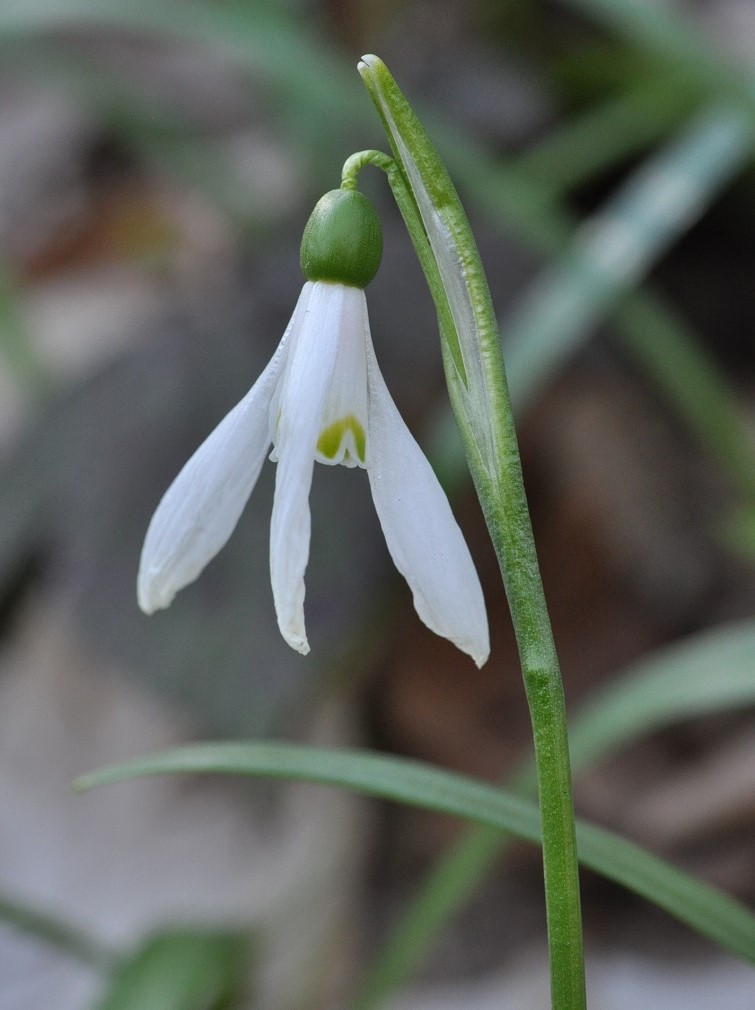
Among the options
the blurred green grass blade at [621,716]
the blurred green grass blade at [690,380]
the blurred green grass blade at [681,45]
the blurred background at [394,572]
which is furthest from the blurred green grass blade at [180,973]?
the blurred green grass blade at [681,45]

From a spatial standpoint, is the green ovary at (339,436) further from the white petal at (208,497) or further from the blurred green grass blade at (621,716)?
the blurred green grass blade at (621,716)

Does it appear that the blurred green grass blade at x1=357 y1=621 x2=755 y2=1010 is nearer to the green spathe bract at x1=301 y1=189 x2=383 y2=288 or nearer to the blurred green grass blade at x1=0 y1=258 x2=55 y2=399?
the green spathe bract at x1=301 y1=189 x2=383 y2=288

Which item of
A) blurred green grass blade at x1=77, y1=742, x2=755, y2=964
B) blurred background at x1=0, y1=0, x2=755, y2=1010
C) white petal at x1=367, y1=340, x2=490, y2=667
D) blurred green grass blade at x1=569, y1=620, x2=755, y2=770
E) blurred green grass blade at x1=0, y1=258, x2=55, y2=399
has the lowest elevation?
blurred green grass blade at x1=77, y1=742, x2=755, y2=964

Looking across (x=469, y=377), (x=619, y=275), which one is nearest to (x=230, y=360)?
(x=619, y=275)

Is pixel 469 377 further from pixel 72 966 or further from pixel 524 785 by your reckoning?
pixel 72 966

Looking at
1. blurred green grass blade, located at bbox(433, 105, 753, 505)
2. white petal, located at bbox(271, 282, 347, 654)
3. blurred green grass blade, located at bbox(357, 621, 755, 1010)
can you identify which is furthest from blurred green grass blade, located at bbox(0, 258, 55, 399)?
white petal, located at bbox(271, 282, 347, 654)

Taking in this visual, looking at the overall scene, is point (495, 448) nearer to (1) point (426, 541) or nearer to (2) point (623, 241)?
(1) point (426, 541)
